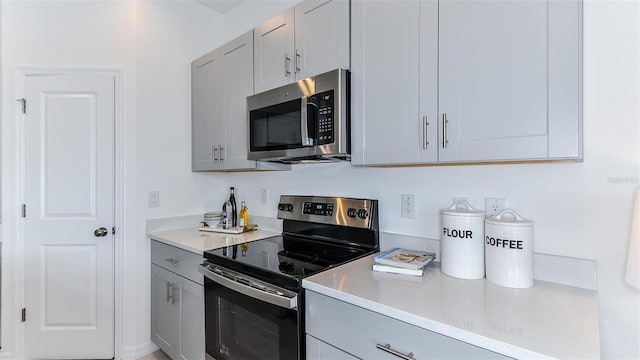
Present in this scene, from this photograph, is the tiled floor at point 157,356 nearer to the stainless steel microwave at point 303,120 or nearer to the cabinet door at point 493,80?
the stainless steel microwave at point 303,120

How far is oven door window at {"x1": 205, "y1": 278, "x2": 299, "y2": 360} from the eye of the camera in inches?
49.3

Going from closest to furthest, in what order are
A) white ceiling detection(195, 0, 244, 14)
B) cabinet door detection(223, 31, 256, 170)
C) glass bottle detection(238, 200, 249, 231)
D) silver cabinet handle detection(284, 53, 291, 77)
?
silver cabinet handle detection(284, 53, 291, 77)
cabinet door detection(223, 31, 256, 170)
glass bottle detection(238, 200, 249, 231)
white ceiling detection(195, 0, 244, 14)

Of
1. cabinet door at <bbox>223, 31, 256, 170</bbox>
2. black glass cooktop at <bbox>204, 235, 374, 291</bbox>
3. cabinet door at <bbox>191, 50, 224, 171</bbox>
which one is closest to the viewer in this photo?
black glass cooktop at <bbox>204, 235, 374, 291</bbox>

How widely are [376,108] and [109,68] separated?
A: 6.51ft

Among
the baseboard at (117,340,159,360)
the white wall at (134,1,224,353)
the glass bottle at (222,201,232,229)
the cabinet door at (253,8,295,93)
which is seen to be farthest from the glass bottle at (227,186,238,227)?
the baseboard at (117,340,159,360)

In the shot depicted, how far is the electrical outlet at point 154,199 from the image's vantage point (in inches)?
90.5

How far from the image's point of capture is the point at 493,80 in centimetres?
107

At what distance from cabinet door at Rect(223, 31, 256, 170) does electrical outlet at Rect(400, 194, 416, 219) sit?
934mm

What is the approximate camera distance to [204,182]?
2580 millimetres

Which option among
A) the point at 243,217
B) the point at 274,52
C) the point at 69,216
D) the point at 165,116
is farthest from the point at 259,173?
the point at 69,216

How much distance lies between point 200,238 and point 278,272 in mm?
973

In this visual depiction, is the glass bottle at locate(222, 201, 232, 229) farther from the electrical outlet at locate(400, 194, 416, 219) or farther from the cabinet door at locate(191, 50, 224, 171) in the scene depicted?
the electrical outlet at locate(400, 194, 416, 219)

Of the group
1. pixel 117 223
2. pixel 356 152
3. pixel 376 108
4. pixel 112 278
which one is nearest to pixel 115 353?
pixel 112 278

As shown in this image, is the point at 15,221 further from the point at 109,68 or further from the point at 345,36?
the point at 345,36
